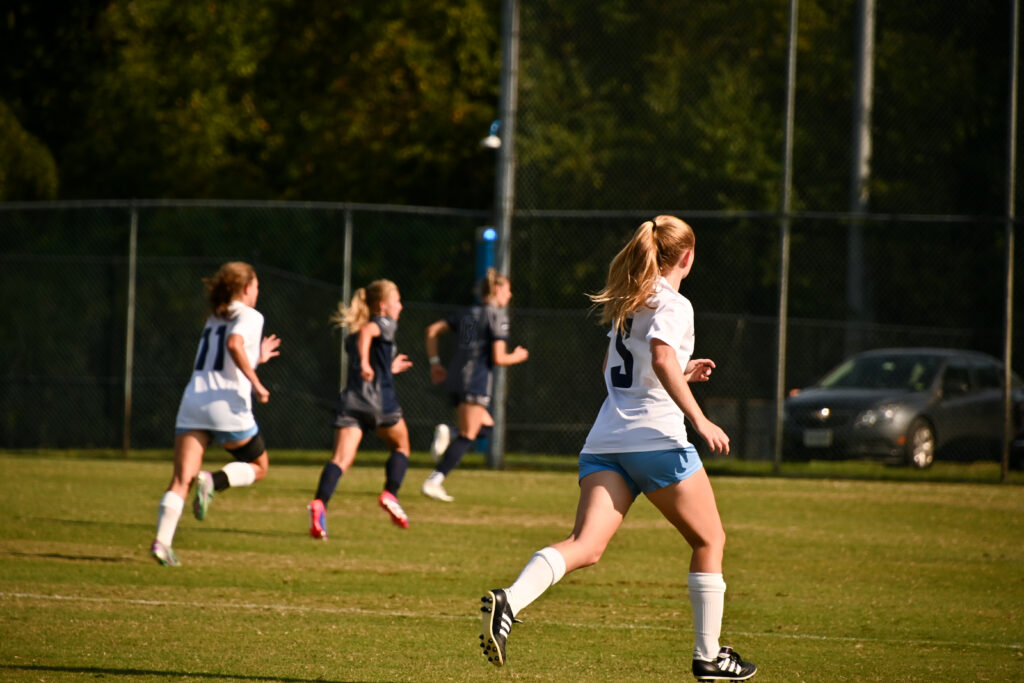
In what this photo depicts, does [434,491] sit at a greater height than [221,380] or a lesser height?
lesser

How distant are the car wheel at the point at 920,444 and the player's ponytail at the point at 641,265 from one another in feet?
41.5

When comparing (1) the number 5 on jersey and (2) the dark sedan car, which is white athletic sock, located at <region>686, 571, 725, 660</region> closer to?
(1) the number 5 on jersey

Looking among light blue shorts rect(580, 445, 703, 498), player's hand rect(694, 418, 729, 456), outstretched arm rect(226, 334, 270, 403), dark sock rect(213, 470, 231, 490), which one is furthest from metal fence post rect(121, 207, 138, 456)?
player's hand rect(694, 418, 729, 456)

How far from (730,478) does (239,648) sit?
1091 centimetres

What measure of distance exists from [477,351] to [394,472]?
288cm

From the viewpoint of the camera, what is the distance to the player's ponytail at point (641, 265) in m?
5.23

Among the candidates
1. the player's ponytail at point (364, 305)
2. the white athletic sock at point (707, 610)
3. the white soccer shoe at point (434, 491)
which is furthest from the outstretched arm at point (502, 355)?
the white athletic sock at point (707, 610)

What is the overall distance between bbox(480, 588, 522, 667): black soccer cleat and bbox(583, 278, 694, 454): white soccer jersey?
0.73 metres

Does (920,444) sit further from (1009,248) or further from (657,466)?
(657,466)

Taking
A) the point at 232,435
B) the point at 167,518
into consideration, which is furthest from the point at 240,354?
the point at 167,518

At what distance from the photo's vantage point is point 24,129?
28.6 m

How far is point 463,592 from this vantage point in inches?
309

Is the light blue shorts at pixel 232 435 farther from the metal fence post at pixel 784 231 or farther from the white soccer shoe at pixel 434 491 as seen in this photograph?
the metal fence post at pixel 784 231

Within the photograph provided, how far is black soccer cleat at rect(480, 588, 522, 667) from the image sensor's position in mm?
4922
